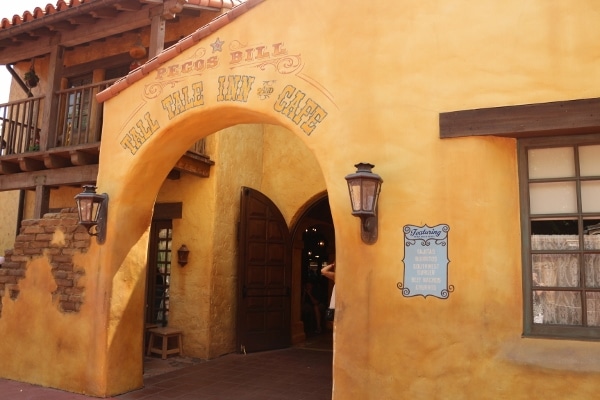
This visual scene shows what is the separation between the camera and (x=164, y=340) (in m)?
8.52

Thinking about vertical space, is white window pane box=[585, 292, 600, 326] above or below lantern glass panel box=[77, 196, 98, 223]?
below

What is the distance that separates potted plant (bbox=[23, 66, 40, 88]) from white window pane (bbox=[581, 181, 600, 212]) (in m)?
10.6

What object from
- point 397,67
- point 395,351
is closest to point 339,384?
point 395,351

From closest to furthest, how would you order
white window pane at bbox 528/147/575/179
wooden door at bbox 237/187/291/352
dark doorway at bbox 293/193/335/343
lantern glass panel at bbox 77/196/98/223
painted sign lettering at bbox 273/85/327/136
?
white window pane at bbox 528/147/575/179
painted sign lettering at bbox 273/85/327/136
lantern glass panel at bbox 77/196/98/223
wooden door at bbox 237/187/291/352
dark doorway at bbox 293/193/335/343

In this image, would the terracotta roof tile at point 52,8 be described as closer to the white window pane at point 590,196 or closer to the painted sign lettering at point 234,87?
the painted sign lettering at point 234,87

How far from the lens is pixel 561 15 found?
4531mm

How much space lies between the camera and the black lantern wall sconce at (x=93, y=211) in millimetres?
6398

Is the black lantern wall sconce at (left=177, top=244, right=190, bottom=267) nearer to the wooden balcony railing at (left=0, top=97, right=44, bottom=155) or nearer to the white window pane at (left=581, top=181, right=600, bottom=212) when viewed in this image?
the wooden balcony railing at (left=0, top=97, right=44, bottom=155)

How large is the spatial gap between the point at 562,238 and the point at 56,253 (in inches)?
247

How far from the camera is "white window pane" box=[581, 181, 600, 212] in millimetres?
4414

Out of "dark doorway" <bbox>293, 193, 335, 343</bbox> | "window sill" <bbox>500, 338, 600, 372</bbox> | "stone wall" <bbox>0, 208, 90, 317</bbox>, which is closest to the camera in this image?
"window sill" <bbox>500, 338, 600, 372</bbox>

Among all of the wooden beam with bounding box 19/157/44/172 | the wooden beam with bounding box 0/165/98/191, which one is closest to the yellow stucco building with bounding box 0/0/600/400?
the wooden beam with bounding box 0/165/98/191

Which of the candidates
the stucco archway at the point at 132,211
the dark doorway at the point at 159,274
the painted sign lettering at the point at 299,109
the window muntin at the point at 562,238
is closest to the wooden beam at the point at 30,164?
the dark doorway at the point at 159,274

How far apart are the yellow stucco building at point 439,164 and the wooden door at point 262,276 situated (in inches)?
122
